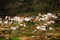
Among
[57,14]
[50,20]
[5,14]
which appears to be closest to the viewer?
[50,20]

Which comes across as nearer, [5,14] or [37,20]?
[37,20]

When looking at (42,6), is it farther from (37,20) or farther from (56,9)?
(37,20)

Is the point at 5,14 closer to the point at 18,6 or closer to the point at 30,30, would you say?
the point at 18,6

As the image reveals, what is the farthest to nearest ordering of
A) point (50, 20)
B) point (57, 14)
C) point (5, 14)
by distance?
1. point (5, 14)
2. point (57, 14)
3. point (50, 20)

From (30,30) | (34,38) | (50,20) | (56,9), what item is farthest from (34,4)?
(34,38)

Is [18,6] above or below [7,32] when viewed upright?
above

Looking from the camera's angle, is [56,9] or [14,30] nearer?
[14,30]

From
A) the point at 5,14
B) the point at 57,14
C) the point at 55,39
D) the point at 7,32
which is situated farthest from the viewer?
the point at 5,14

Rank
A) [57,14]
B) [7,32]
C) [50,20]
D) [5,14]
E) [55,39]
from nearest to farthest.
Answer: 1. [55,39]
2. [7,32]
3. [50,20]
4. [57,14]
5. [5,14]

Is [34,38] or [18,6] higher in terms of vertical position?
[18,6]
